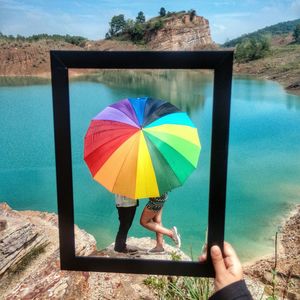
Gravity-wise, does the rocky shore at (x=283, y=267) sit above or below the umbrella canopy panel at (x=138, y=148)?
below

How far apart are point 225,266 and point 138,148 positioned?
1.38ft

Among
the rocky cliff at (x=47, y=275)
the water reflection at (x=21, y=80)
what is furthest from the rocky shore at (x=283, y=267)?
the water reflection at (x=21, y=80)

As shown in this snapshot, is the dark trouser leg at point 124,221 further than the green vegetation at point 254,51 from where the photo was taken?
No

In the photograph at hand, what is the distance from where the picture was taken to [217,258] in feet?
3.42

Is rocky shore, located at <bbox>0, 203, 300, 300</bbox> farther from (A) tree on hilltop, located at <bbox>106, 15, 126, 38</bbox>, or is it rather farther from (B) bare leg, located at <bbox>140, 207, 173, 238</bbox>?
(A) tree on hilltop, located at <bbox>106, 15, 126, 38</bbox>

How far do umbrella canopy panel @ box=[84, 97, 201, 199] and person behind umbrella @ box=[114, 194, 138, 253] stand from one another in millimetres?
64

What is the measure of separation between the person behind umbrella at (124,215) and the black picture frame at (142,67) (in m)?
0.18

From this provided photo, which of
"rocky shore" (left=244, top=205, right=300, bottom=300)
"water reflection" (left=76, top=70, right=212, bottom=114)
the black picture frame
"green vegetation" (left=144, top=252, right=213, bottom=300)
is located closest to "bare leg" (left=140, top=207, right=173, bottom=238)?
the black picture frame

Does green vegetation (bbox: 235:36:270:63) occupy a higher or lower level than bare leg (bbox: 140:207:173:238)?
higher

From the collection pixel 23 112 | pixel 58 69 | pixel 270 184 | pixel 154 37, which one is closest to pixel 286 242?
pixel 270 184

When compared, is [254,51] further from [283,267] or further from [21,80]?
[283,267]

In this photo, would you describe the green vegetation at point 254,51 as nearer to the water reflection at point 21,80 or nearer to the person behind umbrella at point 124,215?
the water reflection at point 21,80

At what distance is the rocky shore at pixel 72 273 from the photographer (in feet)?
8.25

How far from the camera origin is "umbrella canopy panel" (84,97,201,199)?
1196 millimetres
